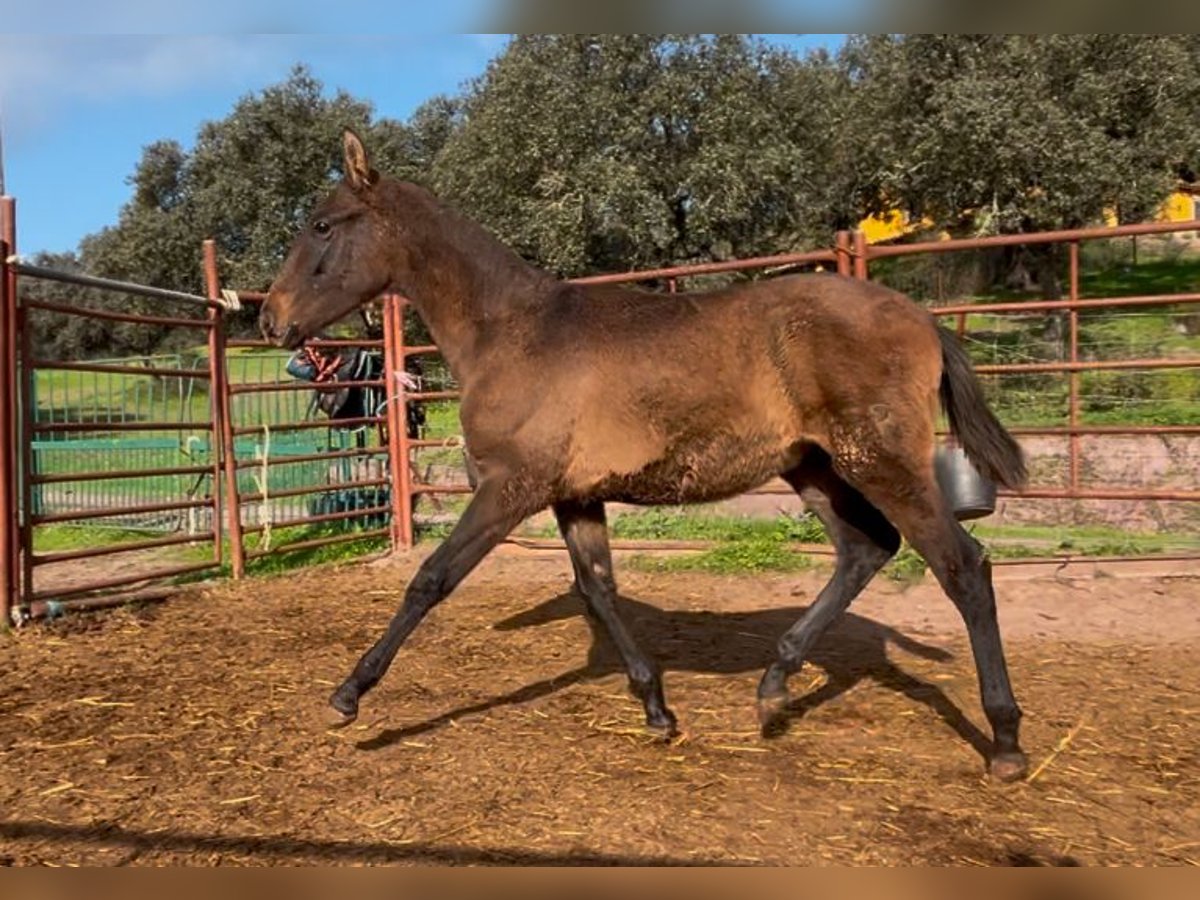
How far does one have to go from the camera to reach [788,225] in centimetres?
2427

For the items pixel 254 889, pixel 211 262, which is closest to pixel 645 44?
pixel 211 262

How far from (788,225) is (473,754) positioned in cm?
2254

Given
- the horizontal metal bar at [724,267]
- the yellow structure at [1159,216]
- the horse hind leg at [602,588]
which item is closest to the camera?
the horse hind leg at [602,588]

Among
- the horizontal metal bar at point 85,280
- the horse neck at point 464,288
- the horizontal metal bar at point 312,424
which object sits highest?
the horizontal metal bar at point 85,280

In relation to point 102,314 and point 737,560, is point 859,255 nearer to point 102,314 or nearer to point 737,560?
point 737,560

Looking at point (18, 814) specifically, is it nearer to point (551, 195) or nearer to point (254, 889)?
point (254, 889)

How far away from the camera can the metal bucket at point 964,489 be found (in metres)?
5.39

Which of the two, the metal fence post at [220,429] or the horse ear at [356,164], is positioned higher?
the horse ear at [356,164]

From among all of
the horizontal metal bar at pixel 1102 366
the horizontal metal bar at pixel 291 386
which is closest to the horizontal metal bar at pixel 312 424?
the horizontal metal bar at pixel 291 386

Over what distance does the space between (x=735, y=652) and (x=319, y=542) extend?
4.20m

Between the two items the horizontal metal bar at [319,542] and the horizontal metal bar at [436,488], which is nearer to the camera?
the horizontal metal bar at [319,542]

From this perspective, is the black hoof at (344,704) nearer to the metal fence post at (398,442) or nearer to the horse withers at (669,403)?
the horse withers at (669,403)

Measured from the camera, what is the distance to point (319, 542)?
312 inches

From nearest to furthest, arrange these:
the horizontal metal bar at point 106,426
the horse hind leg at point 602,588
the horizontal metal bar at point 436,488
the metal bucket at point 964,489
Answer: the horse hind leg at point 602,588 → the metal bucket at point 964,489 → the horizontal metal bar at point 106,426 → the horizontal metal bar at point 436,488
